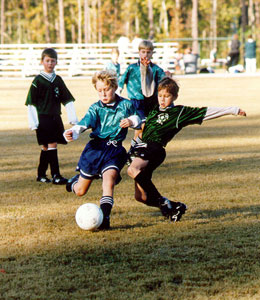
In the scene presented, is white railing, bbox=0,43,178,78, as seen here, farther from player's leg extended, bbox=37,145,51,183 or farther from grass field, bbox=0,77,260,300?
player's leg extended, bbox=37,145,51,183

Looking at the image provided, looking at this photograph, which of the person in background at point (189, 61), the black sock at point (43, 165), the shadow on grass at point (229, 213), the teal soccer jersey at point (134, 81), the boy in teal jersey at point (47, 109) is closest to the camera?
the shadow on grass at point (229, 213)

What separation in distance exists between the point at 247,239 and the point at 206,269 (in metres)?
0.91

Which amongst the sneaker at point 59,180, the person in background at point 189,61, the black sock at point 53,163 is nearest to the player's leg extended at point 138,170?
the sneaker at point 59,180

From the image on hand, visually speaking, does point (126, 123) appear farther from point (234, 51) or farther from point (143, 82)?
point (234, 51)

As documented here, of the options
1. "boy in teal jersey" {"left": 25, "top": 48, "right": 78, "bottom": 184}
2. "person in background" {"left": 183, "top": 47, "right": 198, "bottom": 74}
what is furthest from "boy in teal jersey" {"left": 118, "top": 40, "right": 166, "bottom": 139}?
"person in background" {"left": 183, "top": 47, "right": 198, "bottom": 74}

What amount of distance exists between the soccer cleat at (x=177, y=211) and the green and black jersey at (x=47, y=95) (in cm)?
304

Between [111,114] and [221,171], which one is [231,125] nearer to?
[221,171]

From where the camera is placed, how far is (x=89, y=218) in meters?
6.16

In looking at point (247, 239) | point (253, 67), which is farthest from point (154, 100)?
point (253, 67)

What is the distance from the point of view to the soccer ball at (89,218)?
616cm

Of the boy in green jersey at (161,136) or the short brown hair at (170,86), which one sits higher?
the short brown hair at (170,86)

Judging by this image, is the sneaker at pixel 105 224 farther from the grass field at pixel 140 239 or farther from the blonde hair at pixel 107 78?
the blonde hair at pixel 107 78

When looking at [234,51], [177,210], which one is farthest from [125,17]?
[177,210]

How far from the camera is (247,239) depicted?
5902 mm
